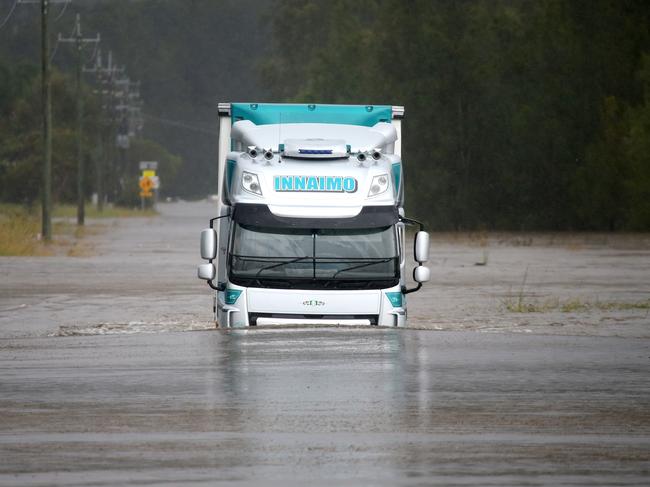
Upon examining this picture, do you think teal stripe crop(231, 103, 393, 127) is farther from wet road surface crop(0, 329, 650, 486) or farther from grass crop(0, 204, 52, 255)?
grass crop(0, 204, 52, 255)

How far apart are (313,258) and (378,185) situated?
3.84ft

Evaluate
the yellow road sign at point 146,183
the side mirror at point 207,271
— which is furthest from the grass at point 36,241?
the yellow road sign at point 146,183

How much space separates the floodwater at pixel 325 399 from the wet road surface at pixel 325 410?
0.02m

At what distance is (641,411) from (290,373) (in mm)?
3821

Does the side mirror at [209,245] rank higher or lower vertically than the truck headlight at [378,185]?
lower

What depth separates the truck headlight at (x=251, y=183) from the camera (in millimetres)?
18781

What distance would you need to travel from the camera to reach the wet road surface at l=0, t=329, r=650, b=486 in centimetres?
988

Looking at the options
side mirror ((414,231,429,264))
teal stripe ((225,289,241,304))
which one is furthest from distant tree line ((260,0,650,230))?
teal stripe ((225,289,241,304))

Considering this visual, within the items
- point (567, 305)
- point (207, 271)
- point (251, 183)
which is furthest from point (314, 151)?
point (567, 305)

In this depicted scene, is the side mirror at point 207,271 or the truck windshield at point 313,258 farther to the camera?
the side mirror at point 207,271

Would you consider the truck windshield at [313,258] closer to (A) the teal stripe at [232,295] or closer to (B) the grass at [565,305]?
(A) the teal stripe at [232,295]

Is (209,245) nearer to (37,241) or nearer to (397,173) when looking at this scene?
(397,173)

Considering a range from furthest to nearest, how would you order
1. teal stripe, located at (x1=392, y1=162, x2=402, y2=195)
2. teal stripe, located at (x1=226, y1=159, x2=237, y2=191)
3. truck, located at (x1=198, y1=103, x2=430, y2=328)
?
teal stripe, located at (x1=226, y1=159, x2=237, y2=191), teal stripe, located at (x1=392, y1=162, x2=402, y2=195), truck, located at (x1=198, y1=103, x2=430, y2=328)

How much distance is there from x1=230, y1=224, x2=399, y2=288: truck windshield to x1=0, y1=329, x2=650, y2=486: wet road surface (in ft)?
2.08
